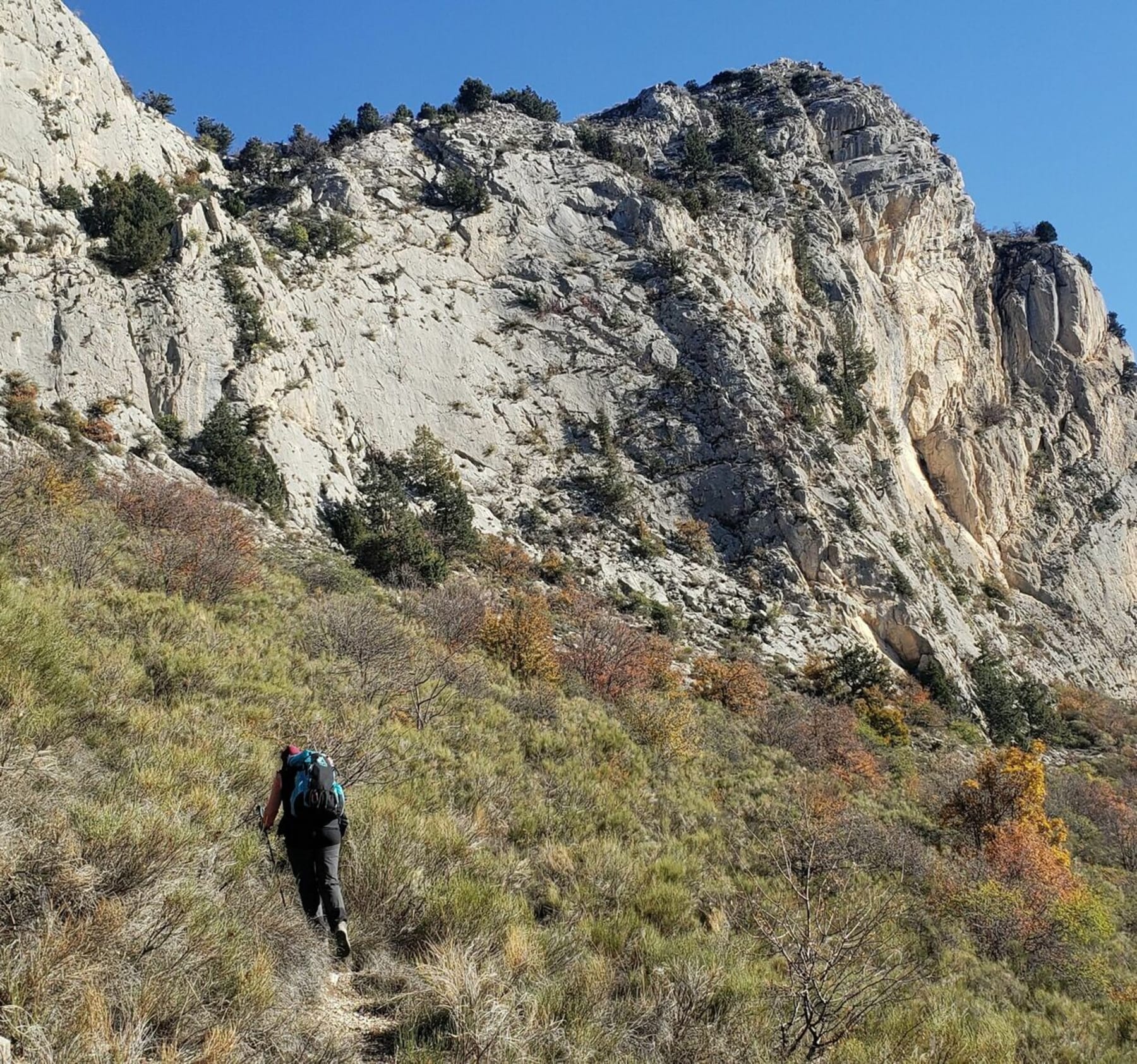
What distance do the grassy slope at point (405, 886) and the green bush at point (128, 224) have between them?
666 inches

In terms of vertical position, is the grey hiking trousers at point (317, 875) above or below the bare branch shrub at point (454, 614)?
below

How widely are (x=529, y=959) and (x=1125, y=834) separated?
720 inches

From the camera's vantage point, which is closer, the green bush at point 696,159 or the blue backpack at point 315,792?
the blue backpack at point 315,792

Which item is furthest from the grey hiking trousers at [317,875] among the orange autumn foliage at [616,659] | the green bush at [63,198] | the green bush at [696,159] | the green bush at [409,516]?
the green bush at [696,159]

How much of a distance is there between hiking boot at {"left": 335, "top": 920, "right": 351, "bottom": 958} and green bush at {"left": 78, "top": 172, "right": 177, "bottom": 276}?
992 inches

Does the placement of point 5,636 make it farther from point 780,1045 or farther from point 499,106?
point 499,106

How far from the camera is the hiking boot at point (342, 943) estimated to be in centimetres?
419

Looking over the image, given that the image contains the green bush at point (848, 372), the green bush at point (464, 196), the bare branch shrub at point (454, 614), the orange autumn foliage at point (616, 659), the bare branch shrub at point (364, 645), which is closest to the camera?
the bare branch shrub at point (364, 645)

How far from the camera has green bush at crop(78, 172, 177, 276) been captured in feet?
72.1

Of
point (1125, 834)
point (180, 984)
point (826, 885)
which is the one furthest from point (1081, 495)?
point (180, 984)

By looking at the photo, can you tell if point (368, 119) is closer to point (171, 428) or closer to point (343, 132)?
point (343, 132)

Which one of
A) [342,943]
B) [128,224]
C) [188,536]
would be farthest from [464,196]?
[342,943]

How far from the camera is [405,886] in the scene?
192 inches

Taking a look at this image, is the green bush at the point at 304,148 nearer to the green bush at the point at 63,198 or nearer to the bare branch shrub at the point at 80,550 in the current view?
the green bush at the point at 63,198
